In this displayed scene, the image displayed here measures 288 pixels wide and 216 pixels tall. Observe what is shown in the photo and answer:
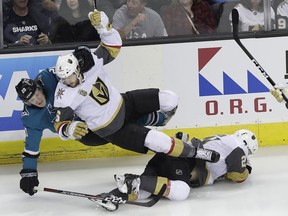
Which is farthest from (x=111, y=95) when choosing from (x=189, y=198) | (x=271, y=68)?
(x=271, y=68)

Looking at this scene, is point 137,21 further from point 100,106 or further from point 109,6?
point 100,106

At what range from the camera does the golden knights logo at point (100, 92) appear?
3.73 meters

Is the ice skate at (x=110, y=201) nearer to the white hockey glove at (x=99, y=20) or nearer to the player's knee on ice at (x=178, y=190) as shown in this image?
the player's knee on ice at (x=178, y=190)

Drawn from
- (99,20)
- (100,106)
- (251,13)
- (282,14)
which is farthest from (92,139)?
(282,14)

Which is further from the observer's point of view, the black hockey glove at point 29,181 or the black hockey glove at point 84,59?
the black hockey glove at point 29,181

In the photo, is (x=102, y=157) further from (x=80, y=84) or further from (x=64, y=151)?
(x=80, y=84)

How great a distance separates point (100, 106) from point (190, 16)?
45.7 inches

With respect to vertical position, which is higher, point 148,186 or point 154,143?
point 154,143

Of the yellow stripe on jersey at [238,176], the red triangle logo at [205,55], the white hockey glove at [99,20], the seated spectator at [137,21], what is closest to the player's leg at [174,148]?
the yellow stripe on jersey at [238,176]

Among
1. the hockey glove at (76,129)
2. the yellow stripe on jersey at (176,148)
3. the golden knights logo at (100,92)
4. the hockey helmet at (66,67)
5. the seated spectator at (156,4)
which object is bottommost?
the yellow stripe on jersey at (176,148)

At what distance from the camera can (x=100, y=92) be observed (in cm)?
375

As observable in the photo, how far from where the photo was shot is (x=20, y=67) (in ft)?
14.6

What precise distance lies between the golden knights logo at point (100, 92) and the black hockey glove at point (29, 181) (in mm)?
557

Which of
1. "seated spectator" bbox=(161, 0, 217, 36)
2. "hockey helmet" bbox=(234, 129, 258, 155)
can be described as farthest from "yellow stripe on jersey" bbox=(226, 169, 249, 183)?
"seated spectator" bbox=(161, 0, 217, 36)
